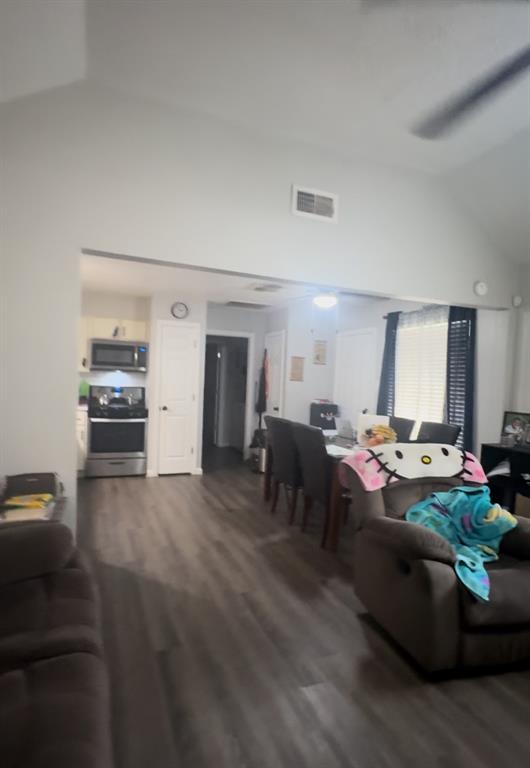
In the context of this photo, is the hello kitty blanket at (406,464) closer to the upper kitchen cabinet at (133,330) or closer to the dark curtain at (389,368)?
the dark curtain at (389,368)

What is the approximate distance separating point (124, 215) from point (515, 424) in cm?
383

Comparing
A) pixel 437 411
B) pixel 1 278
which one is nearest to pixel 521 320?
pixel 437 411

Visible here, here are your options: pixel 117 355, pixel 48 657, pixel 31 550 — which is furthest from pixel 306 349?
pixel 48 657

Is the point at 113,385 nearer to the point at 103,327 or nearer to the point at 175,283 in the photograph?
the point at 103,327

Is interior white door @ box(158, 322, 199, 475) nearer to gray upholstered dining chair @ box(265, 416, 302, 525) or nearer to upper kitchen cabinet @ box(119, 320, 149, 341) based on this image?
upper kitchen cabinet @ box(119, 320, 149, 341)

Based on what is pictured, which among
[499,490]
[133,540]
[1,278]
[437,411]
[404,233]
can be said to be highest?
[404,233]

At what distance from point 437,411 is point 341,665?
3.37 meters

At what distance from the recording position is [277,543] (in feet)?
11.9

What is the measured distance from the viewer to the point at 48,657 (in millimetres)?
1407

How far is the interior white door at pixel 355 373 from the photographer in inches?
234

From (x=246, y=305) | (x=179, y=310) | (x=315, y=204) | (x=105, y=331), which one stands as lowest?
(x=105, y=331)

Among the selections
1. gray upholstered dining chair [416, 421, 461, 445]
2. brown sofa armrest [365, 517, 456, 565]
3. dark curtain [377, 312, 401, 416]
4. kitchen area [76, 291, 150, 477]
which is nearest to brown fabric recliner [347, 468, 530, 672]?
brown sofa armrest [365, 517, 456, 565]

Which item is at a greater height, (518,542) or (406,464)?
(406,464)

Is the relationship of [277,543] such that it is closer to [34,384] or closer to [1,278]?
[34,384]
